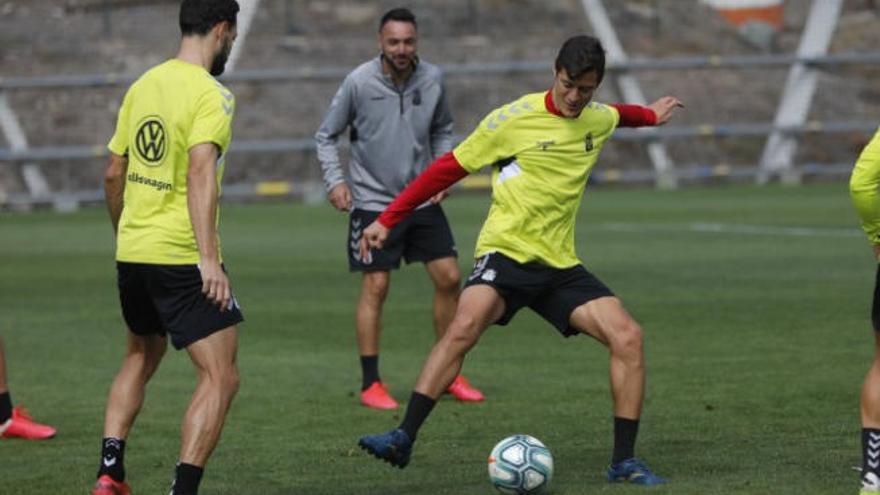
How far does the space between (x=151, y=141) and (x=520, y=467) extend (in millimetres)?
2031

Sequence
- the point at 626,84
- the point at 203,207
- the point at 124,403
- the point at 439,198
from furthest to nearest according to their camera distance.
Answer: the point at 626,84
the point at 439,198
the point at 124,403
the point at 203,207

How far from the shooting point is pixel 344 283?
736 inches

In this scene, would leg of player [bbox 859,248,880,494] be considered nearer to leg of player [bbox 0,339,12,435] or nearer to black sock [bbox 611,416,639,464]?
black sock [bbox 611,416,639,464]

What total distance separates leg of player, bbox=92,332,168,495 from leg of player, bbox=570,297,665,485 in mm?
1908

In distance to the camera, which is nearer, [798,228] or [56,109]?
[798,228]

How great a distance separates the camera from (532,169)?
9070mm

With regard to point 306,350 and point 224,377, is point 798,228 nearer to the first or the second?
point 306,350

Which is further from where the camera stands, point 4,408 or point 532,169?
point 4,408

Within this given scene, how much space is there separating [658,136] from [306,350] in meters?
19.6

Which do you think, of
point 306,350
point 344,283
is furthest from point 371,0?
point 306,350

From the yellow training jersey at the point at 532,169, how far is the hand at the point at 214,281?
1665mm

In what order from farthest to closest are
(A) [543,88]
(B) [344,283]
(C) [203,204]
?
1. (A) [543,88]
2. (B) [344,283]
3. (C) [203,204]

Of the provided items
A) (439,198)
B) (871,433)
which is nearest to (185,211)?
(871,433)

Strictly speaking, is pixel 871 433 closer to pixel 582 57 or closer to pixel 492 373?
pixel 582 57
